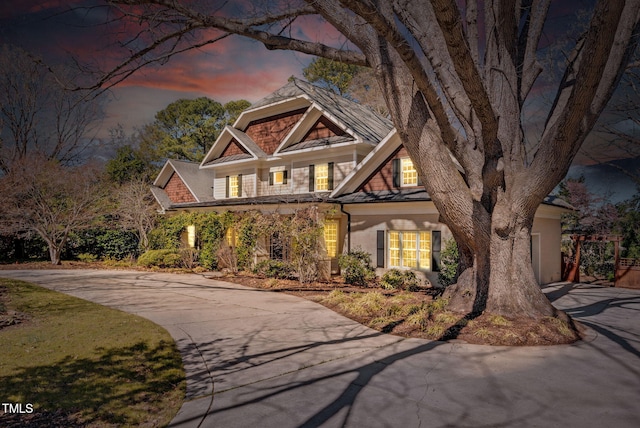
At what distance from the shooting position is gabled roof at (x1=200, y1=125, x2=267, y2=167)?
22312mm

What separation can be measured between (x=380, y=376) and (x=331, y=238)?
12527 mm

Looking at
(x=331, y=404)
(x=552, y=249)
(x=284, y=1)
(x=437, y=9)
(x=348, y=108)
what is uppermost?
(x=348, y=108)

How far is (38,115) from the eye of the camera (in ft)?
102

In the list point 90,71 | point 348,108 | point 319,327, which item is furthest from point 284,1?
point 348,108

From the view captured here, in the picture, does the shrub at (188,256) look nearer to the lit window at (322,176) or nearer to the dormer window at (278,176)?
the dormer window at (278,176)

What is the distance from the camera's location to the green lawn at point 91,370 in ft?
14.4

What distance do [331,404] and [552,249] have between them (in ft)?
52.5

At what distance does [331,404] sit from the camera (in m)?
4.62

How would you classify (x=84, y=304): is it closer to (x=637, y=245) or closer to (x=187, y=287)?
(x=187, y=287)

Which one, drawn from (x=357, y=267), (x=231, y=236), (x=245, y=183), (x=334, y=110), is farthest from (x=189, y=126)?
(x=357, y=267)

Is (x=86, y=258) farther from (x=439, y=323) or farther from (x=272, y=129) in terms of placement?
(x=439, y=323)

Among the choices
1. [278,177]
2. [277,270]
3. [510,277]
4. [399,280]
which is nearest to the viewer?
[510,277]

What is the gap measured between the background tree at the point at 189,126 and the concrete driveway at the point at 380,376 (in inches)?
1305

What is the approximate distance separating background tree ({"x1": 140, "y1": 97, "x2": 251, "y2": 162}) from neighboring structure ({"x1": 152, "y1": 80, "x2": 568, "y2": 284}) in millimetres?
13324
